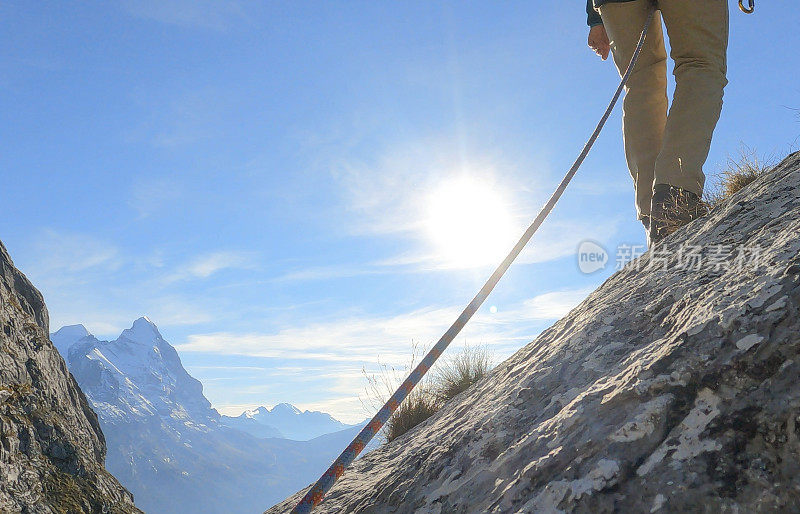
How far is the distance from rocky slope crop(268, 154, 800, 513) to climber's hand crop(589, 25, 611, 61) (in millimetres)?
1802

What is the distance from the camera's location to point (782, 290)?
3.84 ft

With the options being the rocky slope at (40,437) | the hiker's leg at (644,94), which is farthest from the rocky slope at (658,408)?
the rocky slope at (40,437)

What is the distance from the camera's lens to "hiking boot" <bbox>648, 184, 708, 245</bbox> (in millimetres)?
2404

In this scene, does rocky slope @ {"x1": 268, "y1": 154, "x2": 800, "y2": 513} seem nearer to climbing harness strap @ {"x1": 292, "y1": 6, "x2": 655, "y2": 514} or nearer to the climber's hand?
climbing harness strap @ {"x1": 292, "y1": 6, "x2": 655, "y2": 514}

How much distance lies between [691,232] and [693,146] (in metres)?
0.57

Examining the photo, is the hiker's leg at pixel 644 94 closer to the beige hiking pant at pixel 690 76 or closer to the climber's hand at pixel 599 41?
the beige hiking pant at pixel 690 76

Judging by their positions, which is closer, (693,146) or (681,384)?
(681,384)

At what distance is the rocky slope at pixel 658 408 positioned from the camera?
0.94 m

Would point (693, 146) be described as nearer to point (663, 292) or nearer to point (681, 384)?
point (663, 292)

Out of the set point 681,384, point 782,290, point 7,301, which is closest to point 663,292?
point 782,290

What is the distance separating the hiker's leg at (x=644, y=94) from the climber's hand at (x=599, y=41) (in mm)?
544

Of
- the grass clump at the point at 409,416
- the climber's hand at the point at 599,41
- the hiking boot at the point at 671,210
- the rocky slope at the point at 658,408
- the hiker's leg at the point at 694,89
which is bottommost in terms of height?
the rocky slope at the point at 658,408

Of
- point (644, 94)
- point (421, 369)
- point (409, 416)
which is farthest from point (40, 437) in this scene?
point (644, 94)

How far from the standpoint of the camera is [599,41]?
3.43 metres
